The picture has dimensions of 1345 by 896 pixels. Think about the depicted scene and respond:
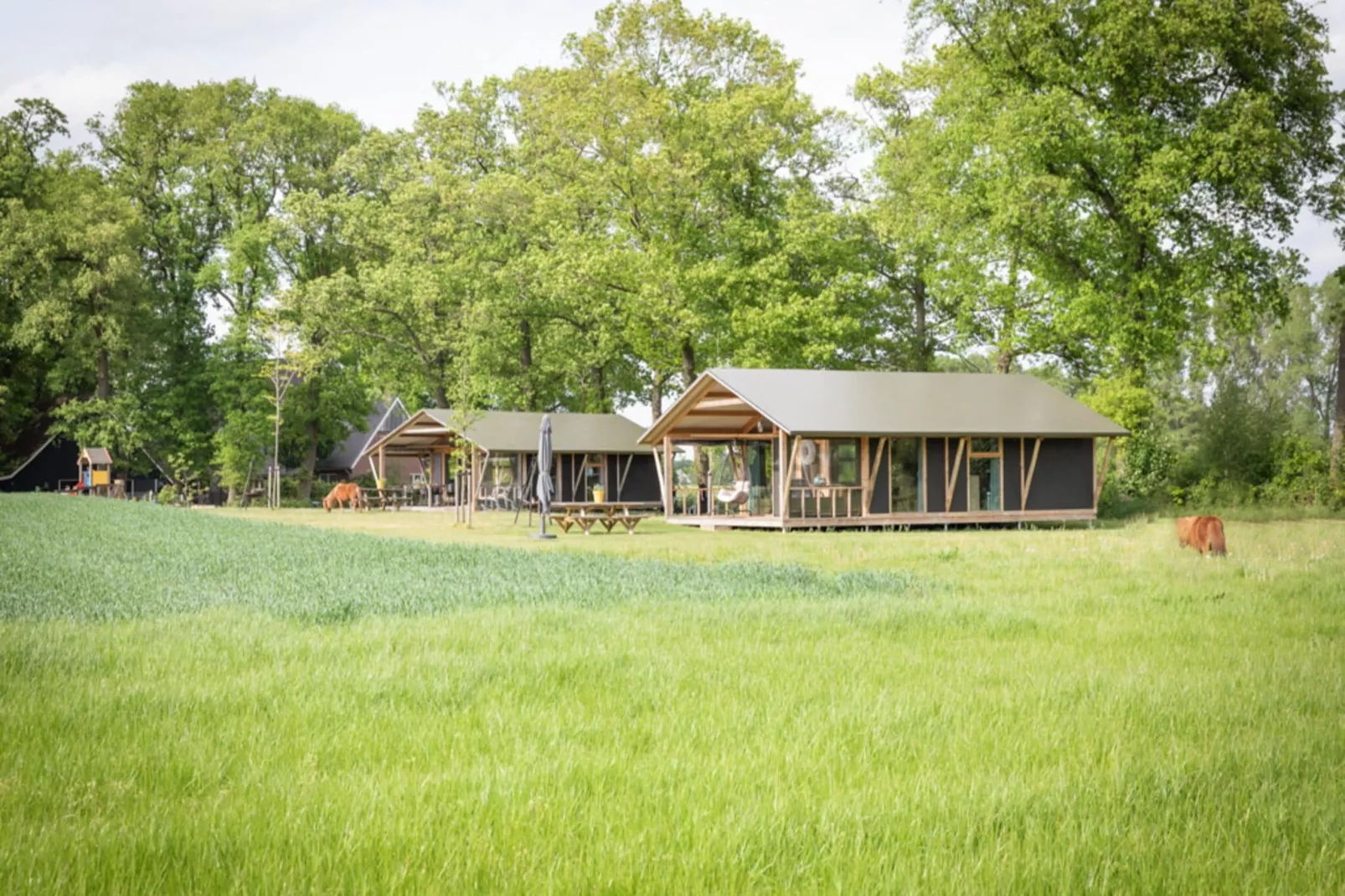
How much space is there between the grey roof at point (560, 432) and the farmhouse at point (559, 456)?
0.08 feet

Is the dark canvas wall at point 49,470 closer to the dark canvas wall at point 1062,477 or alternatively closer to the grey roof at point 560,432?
the grey roof at point 560,432

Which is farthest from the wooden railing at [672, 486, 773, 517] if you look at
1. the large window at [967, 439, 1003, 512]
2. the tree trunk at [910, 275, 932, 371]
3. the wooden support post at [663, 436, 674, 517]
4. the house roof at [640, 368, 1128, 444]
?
the tree trunk at [910, 275, 932, 371]

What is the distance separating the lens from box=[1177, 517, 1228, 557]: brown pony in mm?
15133

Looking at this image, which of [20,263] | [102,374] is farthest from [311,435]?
[20,263]

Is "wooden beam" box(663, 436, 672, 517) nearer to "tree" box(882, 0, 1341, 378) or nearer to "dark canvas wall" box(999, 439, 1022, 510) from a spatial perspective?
"dark canvas wall" box(999, 439, 1022, 510)

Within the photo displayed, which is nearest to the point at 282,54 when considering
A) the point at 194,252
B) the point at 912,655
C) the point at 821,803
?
the point at 912,655

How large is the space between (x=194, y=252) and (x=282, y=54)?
36165 millimetres

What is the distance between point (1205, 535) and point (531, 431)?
27.8m

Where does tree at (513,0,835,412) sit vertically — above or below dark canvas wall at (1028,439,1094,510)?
above

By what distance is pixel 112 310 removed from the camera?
153 ft

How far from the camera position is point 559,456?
134 ft

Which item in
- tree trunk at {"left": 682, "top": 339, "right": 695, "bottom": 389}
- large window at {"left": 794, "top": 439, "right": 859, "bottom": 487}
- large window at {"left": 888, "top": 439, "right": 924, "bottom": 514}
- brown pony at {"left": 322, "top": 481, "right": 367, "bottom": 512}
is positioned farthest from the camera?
brown pony at {"left": 322, "top": 481, "right": 367, "bottom": 512}

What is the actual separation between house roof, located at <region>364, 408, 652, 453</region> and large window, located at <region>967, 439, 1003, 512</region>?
12.3 meters

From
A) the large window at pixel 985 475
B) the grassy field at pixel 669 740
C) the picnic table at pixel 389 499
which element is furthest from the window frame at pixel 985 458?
the picnic table at pixel 389 499
